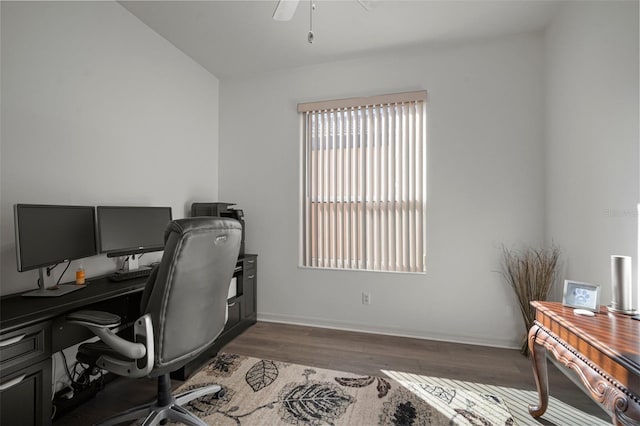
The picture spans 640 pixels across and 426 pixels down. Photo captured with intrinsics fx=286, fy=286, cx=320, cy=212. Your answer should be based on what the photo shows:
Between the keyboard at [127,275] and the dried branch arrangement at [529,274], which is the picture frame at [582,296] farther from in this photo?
the keyboard at [127,275]

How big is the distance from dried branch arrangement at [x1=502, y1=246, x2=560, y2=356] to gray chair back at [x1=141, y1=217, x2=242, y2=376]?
2574 millimetres

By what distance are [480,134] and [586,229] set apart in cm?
121

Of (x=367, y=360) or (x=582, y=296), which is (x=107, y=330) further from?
(x=582, y=296)

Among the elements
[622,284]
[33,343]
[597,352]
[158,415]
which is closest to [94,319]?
[33,343]

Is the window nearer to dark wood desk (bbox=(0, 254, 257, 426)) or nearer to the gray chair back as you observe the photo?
the gray chair back

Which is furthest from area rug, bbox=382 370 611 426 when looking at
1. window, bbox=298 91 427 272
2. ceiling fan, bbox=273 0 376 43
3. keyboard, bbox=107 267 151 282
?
ceiling fan, bbox=273 0 376 43

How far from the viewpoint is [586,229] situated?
6.91 feet

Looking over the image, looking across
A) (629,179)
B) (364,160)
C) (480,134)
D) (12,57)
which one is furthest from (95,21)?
(629,179)

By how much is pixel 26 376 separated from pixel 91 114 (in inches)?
69.4

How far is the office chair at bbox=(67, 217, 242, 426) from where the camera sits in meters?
1.32

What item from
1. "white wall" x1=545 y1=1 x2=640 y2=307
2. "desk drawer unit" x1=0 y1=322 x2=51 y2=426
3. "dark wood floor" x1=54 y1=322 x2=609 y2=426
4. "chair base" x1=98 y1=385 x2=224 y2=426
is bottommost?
"dark wood floor" x1=54 y1=322 x2=609 y2=426

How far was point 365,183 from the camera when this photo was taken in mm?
3127

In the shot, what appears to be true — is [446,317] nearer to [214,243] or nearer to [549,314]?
[549,314]

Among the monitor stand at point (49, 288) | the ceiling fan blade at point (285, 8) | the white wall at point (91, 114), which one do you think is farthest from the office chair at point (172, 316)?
the ceiling fan blade at point (285, 8)
